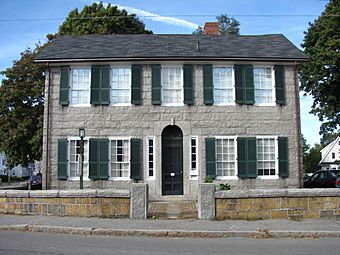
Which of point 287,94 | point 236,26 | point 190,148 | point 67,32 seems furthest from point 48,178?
point 236,26

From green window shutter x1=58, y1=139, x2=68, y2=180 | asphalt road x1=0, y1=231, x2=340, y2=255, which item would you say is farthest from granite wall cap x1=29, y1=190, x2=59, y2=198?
green window shutter x1=58, y1=139, x2=68, y2=180

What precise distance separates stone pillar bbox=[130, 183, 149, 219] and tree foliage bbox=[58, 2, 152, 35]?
2098 centimetres

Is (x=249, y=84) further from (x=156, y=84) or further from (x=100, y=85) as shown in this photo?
(x=100, y=85)

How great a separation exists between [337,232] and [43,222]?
771cm

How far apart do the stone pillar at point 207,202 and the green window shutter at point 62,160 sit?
7.95 meters

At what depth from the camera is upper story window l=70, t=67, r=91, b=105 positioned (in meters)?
17.7

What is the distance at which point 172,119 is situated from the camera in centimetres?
1727

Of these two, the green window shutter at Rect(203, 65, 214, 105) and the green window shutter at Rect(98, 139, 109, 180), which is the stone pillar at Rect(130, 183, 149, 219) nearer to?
the green window shutter at Rect(98, 139, 109, 180)

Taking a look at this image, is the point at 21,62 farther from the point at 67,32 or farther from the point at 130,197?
the point at 130,197

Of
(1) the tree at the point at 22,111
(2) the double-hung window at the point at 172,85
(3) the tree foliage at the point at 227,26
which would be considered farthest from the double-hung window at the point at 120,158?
(3) the tree foliage at the point at 227,26

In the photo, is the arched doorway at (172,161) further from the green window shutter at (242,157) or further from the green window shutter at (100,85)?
the green window shutter at (100,85)

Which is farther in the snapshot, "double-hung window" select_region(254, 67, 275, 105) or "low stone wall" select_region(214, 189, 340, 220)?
"double-hung window" select_region(254, 67, 275, 105)

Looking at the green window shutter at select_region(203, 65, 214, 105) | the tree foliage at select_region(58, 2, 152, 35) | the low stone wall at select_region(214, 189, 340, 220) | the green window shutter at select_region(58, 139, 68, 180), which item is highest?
the tree foliage at select_region(58, 2, 152, 35)

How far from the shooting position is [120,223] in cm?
1060
